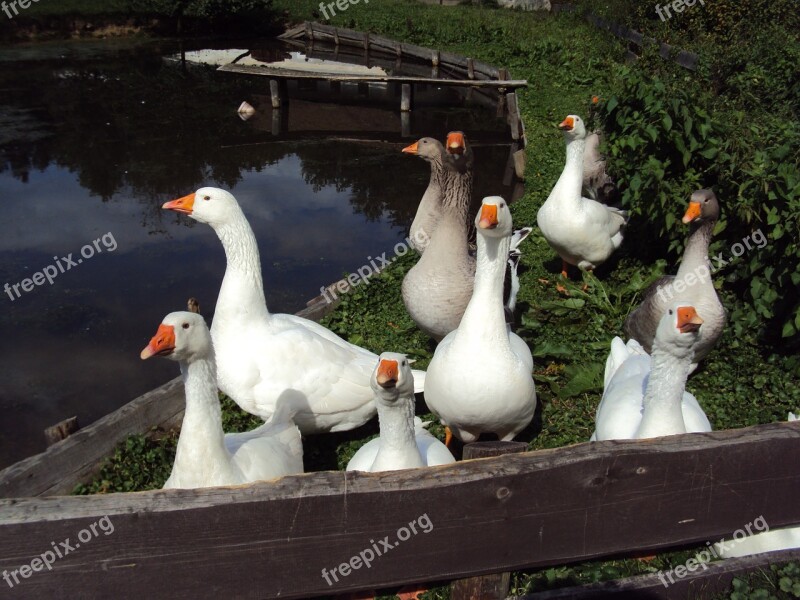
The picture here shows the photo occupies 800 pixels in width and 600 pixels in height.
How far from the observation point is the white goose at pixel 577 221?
6.60m

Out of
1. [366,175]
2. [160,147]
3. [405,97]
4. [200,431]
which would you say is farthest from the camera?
[405,97]

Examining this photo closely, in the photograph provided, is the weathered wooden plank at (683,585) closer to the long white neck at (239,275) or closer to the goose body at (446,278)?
the goose body at (446,278)

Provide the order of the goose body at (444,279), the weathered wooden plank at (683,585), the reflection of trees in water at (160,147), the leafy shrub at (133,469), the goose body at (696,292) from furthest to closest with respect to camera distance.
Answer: the reflection of trees in water at (160,147) < the goose body at (444,279) < the goose body at (696,292) < the leafy shrub at (133,469) < the weathered wooden plank at (683,585)

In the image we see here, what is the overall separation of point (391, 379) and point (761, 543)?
1902mm

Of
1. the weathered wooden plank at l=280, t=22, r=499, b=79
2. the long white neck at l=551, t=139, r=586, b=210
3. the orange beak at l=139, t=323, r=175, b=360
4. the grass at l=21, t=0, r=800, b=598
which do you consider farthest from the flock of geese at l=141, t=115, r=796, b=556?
the weathered wooden plank at l=280, t=22, r=499, b=79

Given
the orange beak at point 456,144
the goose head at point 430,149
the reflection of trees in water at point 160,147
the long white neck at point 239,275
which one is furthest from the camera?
the reflection of trees in water at point 160,147

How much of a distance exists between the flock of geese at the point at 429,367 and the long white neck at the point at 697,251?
11 mm

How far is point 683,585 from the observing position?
3.05 m

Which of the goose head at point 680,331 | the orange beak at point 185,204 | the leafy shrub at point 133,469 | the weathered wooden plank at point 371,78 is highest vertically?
the weathered wooden plank at point 371,78

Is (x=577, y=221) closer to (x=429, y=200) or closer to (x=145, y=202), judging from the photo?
→ (x=429, y=200)

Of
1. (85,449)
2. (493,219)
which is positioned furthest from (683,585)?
(85,449)

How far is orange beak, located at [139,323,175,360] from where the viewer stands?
3219 mm

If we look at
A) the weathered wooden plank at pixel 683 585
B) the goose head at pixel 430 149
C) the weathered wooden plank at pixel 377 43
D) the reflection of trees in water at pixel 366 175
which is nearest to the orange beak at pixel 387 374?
the weathered wooden plank at pixel 683 585

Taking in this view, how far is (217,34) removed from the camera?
28.2m
